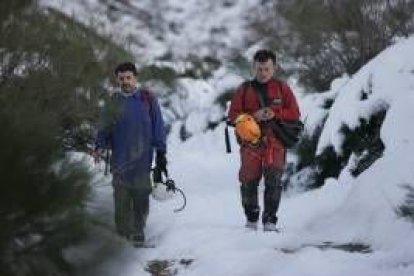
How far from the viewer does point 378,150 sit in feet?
31.0

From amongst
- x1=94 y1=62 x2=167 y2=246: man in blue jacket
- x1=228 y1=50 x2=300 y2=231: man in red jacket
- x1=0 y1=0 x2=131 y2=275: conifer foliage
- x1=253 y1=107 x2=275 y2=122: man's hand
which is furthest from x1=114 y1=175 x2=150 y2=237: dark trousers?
x1=0 y1=0 x2=131 y2=275: conifer foliage

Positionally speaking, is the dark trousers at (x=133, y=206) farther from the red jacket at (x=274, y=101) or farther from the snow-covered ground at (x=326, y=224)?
the red jacket at (x=274, y=101)

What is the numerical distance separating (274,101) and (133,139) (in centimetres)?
125

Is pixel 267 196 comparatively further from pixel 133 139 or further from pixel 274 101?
pixel 133 139

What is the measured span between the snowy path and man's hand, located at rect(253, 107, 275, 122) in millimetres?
934

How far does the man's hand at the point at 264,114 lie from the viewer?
797 centimetres

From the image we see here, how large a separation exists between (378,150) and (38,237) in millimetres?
5863

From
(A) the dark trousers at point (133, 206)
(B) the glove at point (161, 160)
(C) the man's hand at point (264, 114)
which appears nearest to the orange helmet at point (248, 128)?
(C) the man's hand at point (264, 114)

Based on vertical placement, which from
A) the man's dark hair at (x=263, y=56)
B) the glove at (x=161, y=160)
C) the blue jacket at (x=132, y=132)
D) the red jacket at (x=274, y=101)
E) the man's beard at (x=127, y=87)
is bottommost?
the glove at (x=161, y=160)

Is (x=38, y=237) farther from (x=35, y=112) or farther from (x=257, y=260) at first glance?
(x=257, y=260)

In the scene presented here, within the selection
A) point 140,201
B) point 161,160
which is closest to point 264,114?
point 161,160

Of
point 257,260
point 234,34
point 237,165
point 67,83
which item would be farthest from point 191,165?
point 234,34

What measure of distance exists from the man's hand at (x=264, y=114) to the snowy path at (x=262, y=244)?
3.06 feet

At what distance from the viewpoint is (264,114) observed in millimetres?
7977
